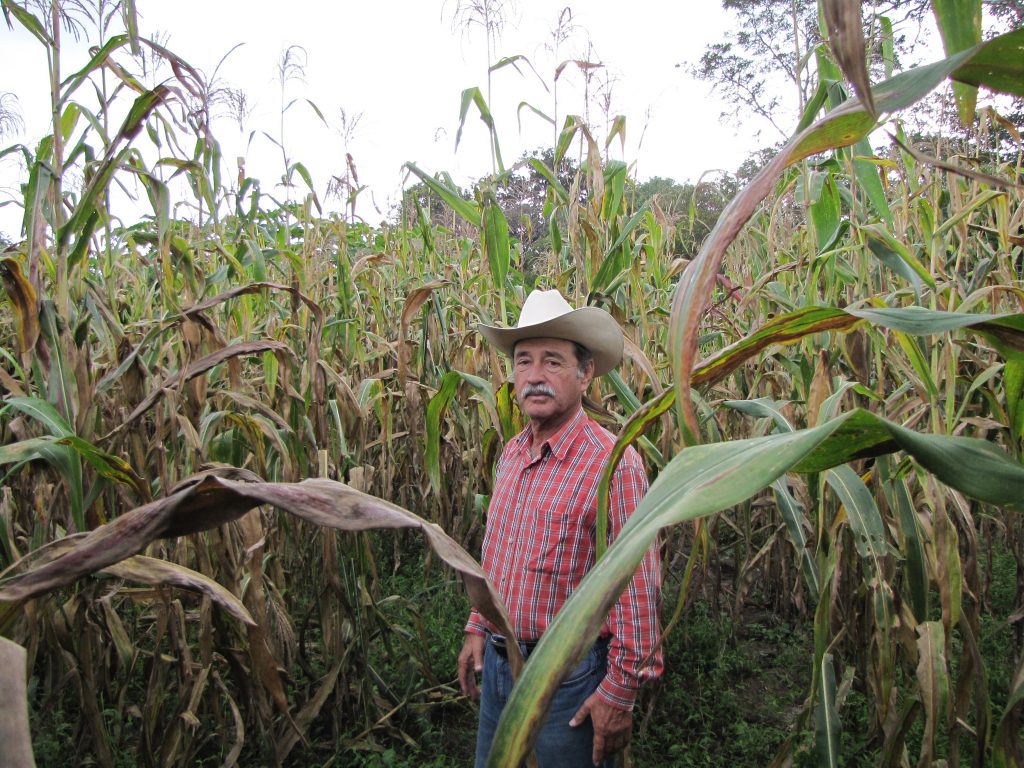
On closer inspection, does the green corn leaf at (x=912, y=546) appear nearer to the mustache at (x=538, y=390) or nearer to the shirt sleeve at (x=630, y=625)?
the shirt sleeve at (x=630, y=625)

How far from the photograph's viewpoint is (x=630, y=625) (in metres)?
1.60

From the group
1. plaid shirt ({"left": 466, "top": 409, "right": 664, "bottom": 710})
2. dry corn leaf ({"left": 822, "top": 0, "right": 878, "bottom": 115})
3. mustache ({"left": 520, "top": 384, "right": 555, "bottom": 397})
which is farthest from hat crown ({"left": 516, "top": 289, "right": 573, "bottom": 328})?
dry corn leaf ({"left": 822, "top": 0, "right": 878, "bottom": 115})

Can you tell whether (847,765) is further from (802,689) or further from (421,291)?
(421,291)

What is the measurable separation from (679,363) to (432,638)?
2678 millimetres

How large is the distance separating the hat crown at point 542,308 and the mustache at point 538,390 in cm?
15

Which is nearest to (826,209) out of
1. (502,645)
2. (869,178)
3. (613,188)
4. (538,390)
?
(869,178)

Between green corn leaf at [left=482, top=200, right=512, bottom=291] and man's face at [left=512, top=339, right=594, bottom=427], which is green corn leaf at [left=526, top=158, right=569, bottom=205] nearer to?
green corn leaf at [left=482, top=200, right=512, bottom=291]

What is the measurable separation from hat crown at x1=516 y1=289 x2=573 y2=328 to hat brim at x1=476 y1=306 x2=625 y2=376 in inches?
1.1

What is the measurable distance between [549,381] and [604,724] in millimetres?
797

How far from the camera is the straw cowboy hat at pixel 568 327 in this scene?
5.81 feet

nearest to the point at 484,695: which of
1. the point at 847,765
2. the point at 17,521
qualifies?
the point at 847,765

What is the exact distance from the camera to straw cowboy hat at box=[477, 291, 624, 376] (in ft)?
5.81

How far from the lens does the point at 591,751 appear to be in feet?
5.42

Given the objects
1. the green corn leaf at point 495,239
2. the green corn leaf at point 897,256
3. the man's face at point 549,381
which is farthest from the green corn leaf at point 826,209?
the green corn leaf at point 495,239
